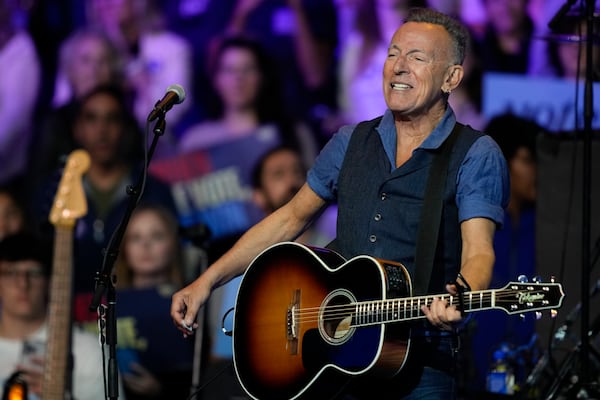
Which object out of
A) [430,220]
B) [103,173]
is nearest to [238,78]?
[103,173]

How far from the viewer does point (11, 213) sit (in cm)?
895

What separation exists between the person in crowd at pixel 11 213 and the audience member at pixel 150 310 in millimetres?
1071

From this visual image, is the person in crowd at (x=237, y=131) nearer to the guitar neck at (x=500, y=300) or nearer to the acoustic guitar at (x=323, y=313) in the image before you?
the acoustic guitar at (x=323, y=313)

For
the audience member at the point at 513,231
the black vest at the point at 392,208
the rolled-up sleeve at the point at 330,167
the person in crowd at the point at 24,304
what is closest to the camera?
the black vest at the point at 392,208

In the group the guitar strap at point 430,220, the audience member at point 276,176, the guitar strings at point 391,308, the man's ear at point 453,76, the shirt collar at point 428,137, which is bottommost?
the audience member at point 276,176

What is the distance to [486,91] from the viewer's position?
7.81m

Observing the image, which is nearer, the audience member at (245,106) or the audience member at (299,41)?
the audience member at (299,41)

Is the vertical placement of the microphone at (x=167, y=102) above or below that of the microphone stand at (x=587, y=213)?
above

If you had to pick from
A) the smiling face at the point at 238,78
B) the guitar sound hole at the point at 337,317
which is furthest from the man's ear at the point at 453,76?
the smiling face at the point at 238,78

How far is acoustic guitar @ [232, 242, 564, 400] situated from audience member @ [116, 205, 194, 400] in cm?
457

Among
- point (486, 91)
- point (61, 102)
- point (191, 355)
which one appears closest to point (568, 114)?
point (486, 91)

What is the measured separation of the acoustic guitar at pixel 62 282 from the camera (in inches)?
243

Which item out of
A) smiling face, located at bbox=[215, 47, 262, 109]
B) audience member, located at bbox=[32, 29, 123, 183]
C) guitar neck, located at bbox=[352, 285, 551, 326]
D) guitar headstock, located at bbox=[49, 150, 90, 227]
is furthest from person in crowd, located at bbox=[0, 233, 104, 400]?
guitar neck, located at bbox=[352, 285, 551, 326]

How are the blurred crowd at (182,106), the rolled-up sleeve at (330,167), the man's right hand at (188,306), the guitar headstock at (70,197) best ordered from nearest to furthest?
the man's right hand at (188,306) < the rolled-up sleeve at (330,167) < the guitar headstock at (70,197) < the blurred crowd at (182,106)
